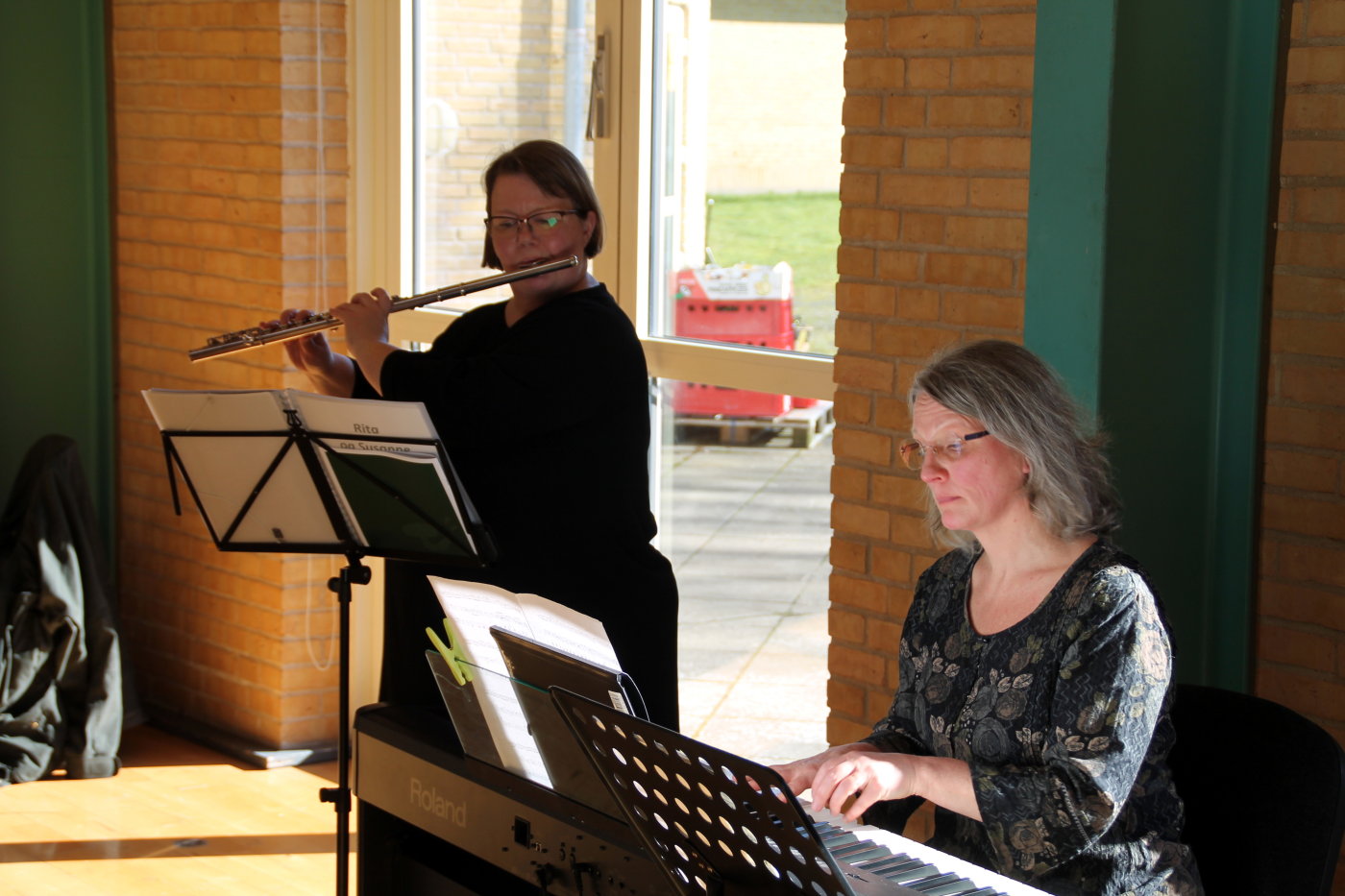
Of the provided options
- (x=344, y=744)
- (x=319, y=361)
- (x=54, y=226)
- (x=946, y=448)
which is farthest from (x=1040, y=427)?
(x=54, y=226)

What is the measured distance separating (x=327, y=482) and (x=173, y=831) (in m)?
1.63

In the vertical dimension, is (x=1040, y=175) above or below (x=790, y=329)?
above

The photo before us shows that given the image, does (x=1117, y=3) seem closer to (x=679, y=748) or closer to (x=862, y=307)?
(x=862, y=307)

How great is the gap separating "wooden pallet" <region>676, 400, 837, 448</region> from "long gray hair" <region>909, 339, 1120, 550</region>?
51.1 inches

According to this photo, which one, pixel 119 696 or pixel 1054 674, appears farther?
pixel 119 696

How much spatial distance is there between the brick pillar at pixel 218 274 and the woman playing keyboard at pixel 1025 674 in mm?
2599

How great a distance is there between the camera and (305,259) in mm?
4180

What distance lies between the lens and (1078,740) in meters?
1.73

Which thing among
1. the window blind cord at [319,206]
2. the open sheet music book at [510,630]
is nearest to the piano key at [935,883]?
the open sheet music book at [510,630]

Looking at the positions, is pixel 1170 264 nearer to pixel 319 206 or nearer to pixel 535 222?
pixel 535 222

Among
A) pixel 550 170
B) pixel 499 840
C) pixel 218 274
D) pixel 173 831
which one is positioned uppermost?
pixel 550 170

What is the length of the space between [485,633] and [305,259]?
2.50 meters

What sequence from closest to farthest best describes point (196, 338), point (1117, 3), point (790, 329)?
1. point (1117, 3)
2. point (790, 329)
3. point (196, 338)

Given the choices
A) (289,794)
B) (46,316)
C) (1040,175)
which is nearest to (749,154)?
(1040,175)
